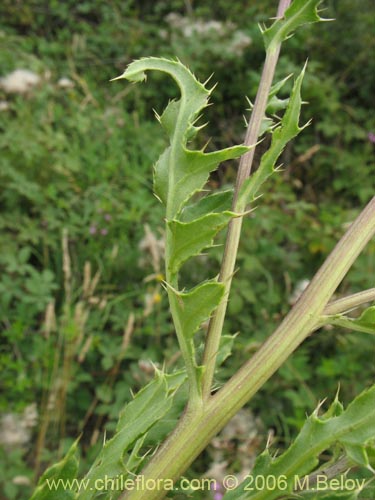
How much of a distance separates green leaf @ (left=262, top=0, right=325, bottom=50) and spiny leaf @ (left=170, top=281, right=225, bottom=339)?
0.22 metres

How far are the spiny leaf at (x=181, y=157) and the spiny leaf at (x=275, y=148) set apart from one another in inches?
1.2

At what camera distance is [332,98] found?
3.39 m

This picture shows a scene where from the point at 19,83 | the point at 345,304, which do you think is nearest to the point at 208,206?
the point at 345,304

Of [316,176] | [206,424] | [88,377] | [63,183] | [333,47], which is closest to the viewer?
[206,424]

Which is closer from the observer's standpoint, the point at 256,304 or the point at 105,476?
the point at 105,476

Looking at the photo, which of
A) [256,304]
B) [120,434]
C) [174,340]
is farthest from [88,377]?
[120,434]

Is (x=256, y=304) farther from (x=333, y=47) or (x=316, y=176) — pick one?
Result: (x=333, y=47)

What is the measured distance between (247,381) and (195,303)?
0.07 meters

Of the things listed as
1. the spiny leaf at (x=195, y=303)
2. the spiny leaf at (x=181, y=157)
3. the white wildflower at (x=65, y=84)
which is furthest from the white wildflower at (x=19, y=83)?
the spiny leaf at (x=195, y=303)

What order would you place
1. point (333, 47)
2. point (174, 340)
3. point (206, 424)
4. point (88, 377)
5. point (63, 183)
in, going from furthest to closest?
point (333, 47)
point (63, 183)
point (174, 340)
point (88, 377)
point (206, 424)

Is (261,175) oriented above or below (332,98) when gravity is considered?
above

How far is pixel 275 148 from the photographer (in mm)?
496

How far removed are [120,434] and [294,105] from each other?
297 mm

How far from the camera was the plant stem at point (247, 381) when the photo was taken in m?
0.46
